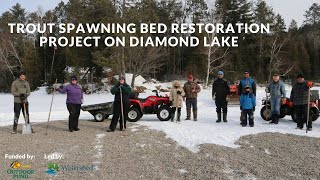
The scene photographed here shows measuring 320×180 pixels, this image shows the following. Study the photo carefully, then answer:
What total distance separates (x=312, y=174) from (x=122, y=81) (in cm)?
583

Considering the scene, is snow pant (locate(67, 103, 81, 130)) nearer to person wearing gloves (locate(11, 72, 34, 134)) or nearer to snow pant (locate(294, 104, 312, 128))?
person wearing gloves (locate(11, 72, 34, 134))

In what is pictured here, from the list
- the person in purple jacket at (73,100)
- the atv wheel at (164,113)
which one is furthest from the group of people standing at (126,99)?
the atv wheel at (164,113)

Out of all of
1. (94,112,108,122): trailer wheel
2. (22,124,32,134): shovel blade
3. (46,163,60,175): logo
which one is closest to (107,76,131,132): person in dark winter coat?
(94,112,108,122): trailer wheel

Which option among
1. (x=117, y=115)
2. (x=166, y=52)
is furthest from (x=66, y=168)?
(x=166, y=52)

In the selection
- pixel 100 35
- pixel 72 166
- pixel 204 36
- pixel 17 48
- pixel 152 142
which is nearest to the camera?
pixel 72 166

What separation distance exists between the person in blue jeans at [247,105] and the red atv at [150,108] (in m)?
2.58

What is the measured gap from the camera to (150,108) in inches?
469

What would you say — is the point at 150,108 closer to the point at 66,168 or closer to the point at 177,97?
the point at 177,97

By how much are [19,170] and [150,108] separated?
6.04 meters

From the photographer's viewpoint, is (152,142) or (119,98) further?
(119,98)

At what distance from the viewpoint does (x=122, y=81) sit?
10.0 m

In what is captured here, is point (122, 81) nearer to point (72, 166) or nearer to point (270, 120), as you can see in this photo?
point (72, 166)

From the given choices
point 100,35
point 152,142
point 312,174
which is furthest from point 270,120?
point 100,35

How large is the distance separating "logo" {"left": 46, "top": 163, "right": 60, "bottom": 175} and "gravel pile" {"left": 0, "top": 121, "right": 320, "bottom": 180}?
0.18 ft
